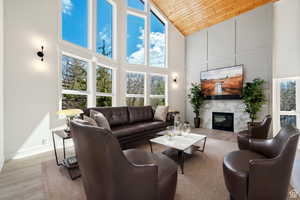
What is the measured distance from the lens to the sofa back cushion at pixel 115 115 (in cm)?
334

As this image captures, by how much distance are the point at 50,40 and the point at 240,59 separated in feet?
18.8

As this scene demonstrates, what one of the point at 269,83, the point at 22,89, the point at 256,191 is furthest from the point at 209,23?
A: the point at 22,89

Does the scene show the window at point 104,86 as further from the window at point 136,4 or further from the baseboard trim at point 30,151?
the window at point 136,4

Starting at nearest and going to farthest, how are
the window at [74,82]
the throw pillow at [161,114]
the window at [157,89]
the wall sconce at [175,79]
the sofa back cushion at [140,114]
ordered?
the window at [74,82]
the sofa back cushion at [140,114]
the throw pillow at [161,114]
the window at [157,89]
the wall sconce at [175,79]

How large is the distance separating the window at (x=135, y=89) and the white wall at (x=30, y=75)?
2172 millimetres

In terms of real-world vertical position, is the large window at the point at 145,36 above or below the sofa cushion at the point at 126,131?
above

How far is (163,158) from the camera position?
1547 mm

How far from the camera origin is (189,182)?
1.83m

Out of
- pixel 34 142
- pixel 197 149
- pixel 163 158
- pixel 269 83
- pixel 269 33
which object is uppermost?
pixel 269 33

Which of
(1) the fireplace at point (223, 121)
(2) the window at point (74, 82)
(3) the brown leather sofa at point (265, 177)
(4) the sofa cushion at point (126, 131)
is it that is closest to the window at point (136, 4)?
(2) the window at point (74, 82)

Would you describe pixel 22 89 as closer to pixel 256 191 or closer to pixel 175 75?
pixel 256 191

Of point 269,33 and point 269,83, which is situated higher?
point 269,33

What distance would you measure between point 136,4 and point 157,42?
5.26 feet

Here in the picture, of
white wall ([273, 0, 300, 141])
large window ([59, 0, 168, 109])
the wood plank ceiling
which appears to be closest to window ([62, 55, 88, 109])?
large window ([59, 0, 168, 109])
